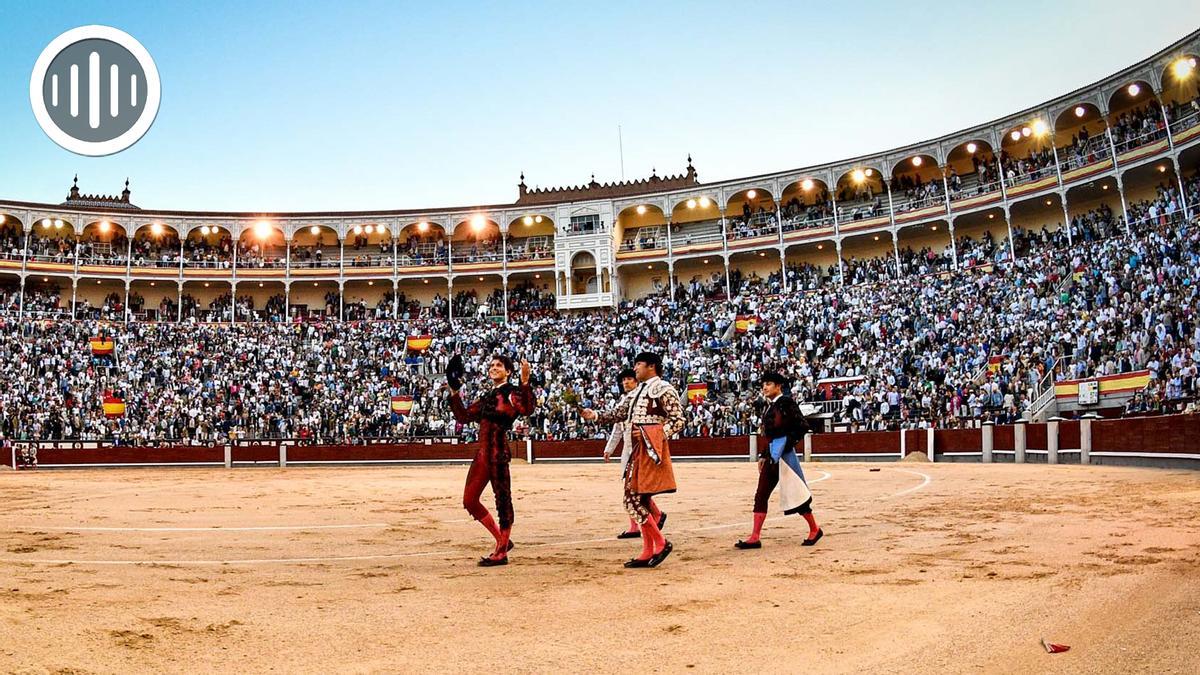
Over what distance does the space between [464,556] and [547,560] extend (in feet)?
2.38

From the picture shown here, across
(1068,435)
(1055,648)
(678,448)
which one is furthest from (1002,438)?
(1055,648)

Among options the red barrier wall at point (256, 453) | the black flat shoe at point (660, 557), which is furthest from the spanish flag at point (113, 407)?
the black flat shoe at point (660, 557)

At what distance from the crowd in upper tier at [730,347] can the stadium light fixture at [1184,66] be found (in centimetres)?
399

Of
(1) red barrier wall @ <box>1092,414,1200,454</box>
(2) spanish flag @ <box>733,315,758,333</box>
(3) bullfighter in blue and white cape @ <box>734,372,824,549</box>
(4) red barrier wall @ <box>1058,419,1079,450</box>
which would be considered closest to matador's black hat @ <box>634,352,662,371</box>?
(3) bullfighter in blue and white cape @ <box>734,372,824,549</box>

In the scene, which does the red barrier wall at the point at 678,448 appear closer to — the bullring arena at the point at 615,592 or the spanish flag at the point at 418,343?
the spanish flag at the point at 418,343

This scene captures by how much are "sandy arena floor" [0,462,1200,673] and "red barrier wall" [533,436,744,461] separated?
52.8 ft

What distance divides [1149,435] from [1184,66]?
803 inches

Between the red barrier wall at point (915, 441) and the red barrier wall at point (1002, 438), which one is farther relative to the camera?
the red barrier wall at point (915, 441)

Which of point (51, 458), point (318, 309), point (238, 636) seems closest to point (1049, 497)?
point (238, 636)

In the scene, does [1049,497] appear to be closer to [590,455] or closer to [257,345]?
[590,455]

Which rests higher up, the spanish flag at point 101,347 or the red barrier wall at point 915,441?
the spanish flag at point 101,347

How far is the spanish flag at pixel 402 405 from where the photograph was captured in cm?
3197

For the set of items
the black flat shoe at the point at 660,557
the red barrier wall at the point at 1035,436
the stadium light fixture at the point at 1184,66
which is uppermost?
the stadium light fixture at the point at 1184,66

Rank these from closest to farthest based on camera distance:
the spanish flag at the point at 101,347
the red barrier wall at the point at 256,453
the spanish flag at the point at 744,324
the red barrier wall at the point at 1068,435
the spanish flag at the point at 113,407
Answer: the red barrier wall at the point at 1068,435
the red barrier wall at the point at 256,453
the spanish flag at the point at 113,407
the spanish flag at the point at 744,324
the spanish flag at the point at 101,347
